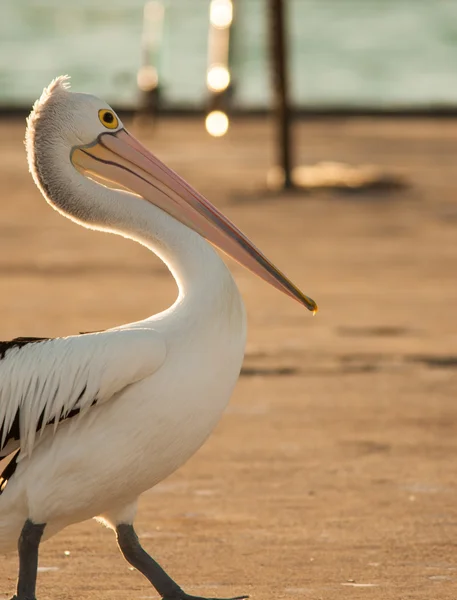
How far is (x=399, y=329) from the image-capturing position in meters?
10.0

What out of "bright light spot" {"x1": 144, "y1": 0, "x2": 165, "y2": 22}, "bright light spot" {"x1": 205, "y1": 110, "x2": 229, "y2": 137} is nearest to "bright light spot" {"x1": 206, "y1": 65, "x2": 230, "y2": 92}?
"bright light spot" {"x1": 205, "y1": 110, "x2": 229, "y2": 137}

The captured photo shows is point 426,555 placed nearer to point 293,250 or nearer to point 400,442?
point 400,442

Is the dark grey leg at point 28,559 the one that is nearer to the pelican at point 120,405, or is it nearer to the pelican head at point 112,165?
the pelican at point 120,405

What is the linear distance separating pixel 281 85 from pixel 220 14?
15.4m

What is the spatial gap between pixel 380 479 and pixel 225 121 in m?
17.1

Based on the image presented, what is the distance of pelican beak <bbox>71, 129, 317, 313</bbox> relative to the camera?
5.41 meters

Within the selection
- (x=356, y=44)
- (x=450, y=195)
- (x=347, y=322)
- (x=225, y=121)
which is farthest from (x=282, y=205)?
(x=356, y=44)

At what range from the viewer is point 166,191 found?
5.47 meters

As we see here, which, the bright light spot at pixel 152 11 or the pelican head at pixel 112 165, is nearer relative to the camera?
the pelican head at pixel 112 165

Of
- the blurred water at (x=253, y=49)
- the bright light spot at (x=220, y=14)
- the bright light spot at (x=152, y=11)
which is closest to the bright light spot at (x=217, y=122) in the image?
the bright light spot at (x=220, y=14)

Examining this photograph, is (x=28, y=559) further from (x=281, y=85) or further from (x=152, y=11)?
(x=152, y=11)

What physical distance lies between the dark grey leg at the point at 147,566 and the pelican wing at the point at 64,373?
1.34ft

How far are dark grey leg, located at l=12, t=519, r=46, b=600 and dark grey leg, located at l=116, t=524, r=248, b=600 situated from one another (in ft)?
0.95

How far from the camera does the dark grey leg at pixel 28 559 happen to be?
5.00 meters
